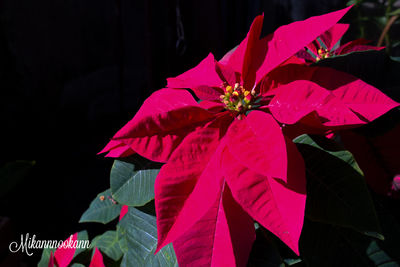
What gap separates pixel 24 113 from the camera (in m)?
2.10

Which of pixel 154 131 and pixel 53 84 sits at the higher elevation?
pixel 154 131

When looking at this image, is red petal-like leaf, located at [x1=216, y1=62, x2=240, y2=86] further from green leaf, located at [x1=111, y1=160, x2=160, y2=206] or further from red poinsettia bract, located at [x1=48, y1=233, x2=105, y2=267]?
red poinsettia bract, located at [x1=48, y1=233, x2=105, y2=267]

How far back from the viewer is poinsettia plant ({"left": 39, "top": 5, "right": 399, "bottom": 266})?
0.27m

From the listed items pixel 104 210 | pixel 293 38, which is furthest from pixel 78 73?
pixel 293 38

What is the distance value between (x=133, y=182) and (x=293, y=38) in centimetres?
25

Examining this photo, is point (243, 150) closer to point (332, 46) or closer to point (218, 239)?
point (218, 239)

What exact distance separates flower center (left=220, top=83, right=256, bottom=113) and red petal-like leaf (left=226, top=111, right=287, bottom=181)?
0.05 metres

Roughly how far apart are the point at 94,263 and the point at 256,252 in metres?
0.27

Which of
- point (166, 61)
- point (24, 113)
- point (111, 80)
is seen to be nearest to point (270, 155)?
point (166, 61)

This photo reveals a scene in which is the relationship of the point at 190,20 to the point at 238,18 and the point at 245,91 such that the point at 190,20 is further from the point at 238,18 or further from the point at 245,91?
the point at 245,91

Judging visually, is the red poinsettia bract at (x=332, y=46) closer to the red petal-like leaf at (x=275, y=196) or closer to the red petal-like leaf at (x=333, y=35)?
the red petal-like leaf at (x=333, y=35)

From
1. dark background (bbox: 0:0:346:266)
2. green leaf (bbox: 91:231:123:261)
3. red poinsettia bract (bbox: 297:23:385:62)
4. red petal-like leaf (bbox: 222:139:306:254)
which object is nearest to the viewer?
red petal-like leaf (bbox: 222:139:306:254)

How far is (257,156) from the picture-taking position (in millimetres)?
267

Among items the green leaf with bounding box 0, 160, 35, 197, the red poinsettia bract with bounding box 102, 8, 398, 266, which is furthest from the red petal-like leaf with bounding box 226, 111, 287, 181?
the green leaf with bounding box 0, 160, 35, 197
